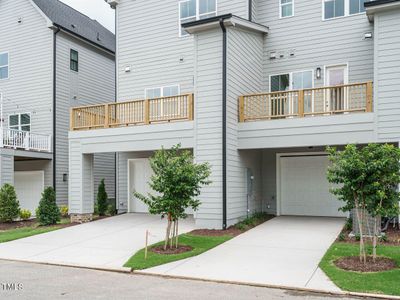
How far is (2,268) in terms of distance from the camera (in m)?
9.23

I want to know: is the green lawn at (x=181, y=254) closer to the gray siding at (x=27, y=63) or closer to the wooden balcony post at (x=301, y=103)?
the wooden balcony post at (x=301, y=103)

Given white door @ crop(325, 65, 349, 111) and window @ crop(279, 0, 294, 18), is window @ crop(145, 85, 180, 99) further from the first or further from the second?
white door @ crop(325, 65, 349, 111)

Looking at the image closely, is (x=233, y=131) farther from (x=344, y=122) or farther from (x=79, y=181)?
(x=79, y=181)

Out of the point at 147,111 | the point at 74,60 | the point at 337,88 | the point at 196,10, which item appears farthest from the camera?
the point at 74,60

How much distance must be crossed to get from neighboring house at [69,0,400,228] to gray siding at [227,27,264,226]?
0.12 ft

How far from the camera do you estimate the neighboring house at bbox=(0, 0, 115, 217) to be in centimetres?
2006

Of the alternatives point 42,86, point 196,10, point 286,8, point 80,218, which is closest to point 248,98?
point 286,8

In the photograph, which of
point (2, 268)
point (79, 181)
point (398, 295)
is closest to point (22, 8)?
point (79, 181)

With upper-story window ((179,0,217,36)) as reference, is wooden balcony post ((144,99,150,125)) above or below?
below

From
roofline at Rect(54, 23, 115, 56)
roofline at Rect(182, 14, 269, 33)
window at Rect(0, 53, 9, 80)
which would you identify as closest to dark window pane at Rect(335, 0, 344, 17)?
roofline at Rect(182, 14, 269, 33)

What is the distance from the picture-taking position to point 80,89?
2177 cm

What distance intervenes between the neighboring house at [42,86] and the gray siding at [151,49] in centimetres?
381

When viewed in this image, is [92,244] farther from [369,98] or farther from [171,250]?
[369,98]

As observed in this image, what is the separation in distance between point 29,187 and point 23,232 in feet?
23.8
